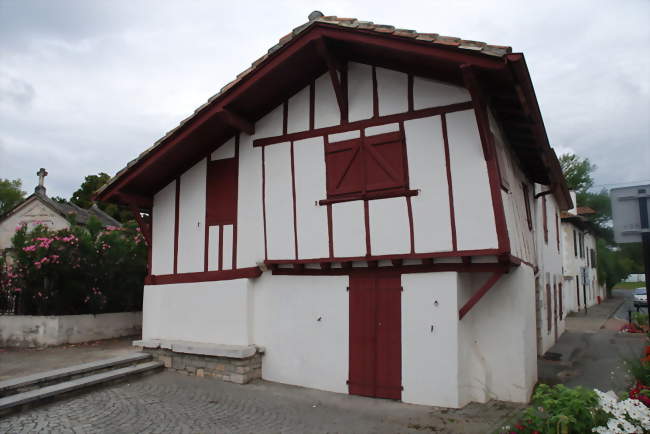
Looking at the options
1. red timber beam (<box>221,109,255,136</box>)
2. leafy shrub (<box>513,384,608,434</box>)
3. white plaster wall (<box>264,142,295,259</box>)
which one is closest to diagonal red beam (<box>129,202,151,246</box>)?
red timber beam (<box>221,109,255,136</box>)

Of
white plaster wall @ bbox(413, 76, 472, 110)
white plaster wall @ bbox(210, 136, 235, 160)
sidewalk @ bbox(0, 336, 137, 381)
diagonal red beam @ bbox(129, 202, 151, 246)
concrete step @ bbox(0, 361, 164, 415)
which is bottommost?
concrete step @ bbox(0, 361, 164, 415)

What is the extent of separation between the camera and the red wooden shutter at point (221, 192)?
9.20m

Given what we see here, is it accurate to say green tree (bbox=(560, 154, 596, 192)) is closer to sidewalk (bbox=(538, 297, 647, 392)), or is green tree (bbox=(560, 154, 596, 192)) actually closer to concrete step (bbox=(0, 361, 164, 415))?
sidewalk (bbox=(538, 297, 647, 392))

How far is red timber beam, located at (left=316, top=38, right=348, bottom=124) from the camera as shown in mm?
7590

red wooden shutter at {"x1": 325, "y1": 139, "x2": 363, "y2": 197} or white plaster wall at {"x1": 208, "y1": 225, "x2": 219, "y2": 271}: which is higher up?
red wooden shutter at {"x1": 325, "y1": 139, "x2": 363, "y2": 197}

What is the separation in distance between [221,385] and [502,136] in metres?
6.54

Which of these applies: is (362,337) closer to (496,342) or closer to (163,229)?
(496,342)

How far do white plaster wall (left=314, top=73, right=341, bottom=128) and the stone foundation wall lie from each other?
440cm

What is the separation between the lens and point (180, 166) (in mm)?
9664

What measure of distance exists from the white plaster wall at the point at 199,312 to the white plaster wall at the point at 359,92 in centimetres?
366

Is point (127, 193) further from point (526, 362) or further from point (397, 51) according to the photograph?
point (526, 362)

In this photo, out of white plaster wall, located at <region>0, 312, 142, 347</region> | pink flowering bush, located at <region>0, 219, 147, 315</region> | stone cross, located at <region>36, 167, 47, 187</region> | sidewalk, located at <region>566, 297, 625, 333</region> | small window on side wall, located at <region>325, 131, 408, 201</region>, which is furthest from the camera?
stone cross, located at <region>36, 167, 47, 187</region>

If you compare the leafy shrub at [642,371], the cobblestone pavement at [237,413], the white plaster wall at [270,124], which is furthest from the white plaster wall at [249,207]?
the leafy shrub at [642,371]

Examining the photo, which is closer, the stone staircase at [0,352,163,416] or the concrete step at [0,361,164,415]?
the concrete step at [0,361,164,415]
